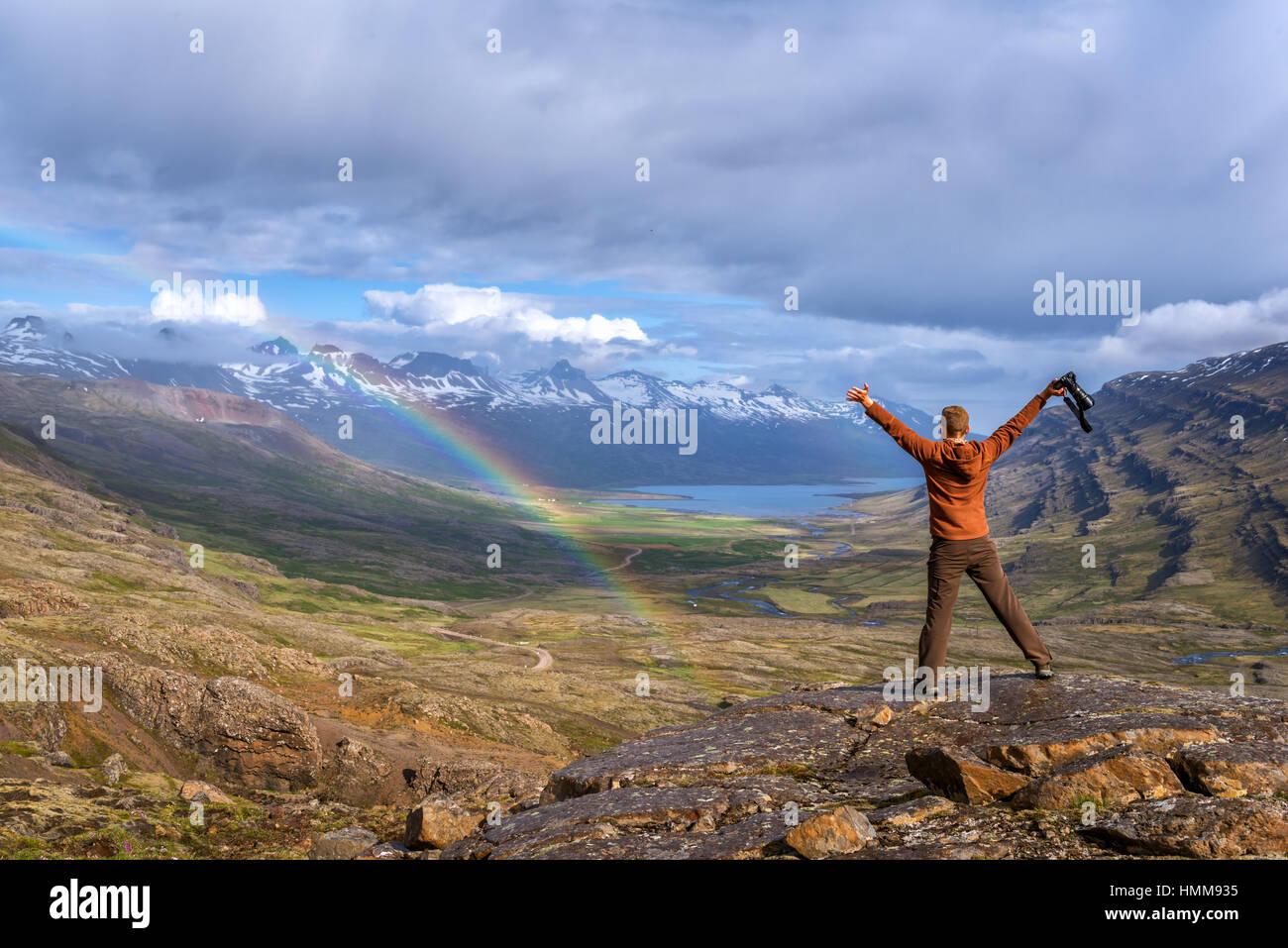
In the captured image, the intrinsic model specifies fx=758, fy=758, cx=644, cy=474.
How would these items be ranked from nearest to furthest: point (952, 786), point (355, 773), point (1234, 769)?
point (1234, 769) < point (952, 786) < point (355, 773)

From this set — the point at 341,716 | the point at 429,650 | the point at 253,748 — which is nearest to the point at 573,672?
the point at 429,650

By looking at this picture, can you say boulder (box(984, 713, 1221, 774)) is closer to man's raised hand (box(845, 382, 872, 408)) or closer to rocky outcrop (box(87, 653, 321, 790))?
man's raised hand (box(845, 382, 872, 408))

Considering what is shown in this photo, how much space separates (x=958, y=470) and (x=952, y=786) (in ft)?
19.3

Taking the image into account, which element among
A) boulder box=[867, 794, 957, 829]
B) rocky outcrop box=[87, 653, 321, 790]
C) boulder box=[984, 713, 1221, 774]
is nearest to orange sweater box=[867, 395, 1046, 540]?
boulder box=[984, 713, 1221, 774]

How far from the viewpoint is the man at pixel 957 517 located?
14711 mm

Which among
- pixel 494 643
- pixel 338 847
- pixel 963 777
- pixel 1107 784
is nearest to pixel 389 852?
pixel 338 847

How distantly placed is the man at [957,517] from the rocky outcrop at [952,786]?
6.19 feet

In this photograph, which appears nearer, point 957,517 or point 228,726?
point 957,517

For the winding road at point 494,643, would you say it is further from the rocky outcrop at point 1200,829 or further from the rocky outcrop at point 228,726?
the rocky outcrop at point 1200,829

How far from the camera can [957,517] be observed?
591 inches

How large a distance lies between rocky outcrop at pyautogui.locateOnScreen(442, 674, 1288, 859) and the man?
6.19 ft

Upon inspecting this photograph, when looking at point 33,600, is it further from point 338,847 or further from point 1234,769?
point 1234,769

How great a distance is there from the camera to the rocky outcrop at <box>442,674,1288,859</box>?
9648mm
